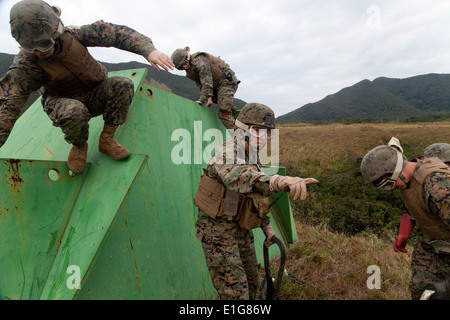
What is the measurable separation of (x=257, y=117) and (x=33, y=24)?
1.64m

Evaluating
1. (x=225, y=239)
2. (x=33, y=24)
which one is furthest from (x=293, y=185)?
(x=33, y=24)

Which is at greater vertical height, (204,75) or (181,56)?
(181,56)

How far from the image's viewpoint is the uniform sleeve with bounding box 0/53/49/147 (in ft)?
6.06

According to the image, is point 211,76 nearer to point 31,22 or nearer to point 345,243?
point 31,22

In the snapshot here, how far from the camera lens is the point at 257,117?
2.43 metres

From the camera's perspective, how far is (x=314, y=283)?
11.7ft

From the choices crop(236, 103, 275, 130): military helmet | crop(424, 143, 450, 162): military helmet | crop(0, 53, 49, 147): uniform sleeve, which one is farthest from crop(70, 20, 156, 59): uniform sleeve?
crop(424, 143, 450, 162): military helmet

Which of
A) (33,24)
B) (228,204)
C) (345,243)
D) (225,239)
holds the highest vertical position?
(33,24)

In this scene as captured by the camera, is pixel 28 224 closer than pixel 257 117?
Yes

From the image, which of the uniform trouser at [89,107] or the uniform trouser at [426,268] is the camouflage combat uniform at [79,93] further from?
the uniform trouser at [426,268]

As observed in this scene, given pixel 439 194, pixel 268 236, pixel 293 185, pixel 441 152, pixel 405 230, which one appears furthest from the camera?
pixel 441 152

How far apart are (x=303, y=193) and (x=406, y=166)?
4.35ft
